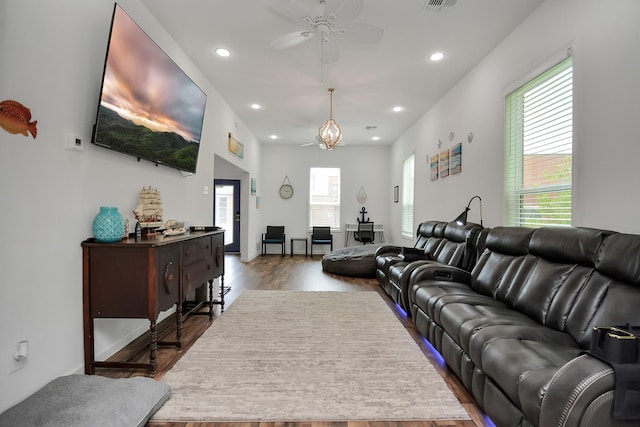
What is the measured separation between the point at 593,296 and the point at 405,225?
5.25 m

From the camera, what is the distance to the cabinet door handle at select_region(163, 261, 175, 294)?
7.25ft

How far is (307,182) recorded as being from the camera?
8.33 m

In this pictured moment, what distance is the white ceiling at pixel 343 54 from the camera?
2748 mm

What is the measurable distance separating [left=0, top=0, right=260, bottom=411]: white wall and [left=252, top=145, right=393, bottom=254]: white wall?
19.2 feet

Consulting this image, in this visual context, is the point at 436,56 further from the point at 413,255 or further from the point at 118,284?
the point at 118,284

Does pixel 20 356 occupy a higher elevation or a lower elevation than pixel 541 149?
lower

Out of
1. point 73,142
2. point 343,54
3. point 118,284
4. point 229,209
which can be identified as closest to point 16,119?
point 73,142

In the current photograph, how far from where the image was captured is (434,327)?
7.84ft

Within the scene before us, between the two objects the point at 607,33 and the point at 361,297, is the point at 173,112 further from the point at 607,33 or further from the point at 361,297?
the point at 607,33

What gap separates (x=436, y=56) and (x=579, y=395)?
11.7 ft

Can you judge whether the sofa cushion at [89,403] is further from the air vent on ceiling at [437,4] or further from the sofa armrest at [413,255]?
the air vent on ceiling at [437,4]

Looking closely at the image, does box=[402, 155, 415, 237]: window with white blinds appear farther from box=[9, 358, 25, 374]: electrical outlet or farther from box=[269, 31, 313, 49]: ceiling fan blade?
box=[9, 358, 25, 374]: electrical outlet

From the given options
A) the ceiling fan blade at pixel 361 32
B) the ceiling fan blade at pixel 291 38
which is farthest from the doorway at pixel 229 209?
the ceiling fan blade at pixel 361 32

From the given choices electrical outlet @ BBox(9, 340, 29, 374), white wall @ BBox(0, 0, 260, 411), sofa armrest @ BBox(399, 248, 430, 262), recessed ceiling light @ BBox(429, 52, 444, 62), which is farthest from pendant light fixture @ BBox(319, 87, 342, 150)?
electrical outlet @ BBox(9, 340, 29, 374)
